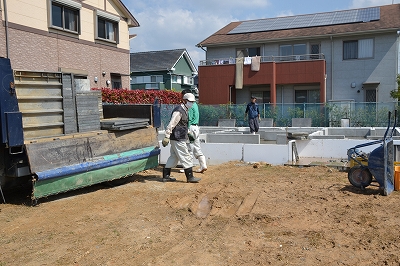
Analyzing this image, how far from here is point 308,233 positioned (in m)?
4.98

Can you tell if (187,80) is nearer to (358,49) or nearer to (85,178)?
(358,49)

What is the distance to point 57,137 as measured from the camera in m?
6.86

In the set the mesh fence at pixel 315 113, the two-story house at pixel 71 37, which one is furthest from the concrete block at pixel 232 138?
the mesh fence at pixel 315 113

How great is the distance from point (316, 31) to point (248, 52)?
15.2 ft

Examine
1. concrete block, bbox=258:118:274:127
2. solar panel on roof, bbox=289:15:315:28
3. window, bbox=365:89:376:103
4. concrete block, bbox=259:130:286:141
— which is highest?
solar panel on roof, bbox=289:15:315:28

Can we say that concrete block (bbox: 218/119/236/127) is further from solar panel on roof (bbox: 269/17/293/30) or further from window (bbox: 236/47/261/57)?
solar panel on roof (bbox: 269/17/293/30)

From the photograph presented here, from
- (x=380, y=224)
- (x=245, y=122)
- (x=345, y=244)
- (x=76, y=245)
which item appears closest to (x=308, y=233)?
(x=345, y=244)

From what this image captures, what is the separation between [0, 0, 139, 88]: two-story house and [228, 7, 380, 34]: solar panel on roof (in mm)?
9802

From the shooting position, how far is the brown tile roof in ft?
78.3

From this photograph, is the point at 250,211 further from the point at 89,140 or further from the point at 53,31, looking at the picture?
the point at 53,31

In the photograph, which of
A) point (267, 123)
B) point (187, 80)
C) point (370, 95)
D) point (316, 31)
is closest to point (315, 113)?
point (267, 123)

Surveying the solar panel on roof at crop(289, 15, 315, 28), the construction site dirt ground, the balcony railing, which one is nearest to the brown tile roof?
the solar panel on roof at crop(289, 15, 315, 28)

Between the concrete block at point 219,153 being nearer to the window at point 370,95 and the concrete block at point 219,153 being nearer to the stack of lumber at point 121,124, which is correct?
the stack of lumber at point 121,124

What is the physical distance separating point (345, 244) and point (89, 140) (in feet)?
15.4
